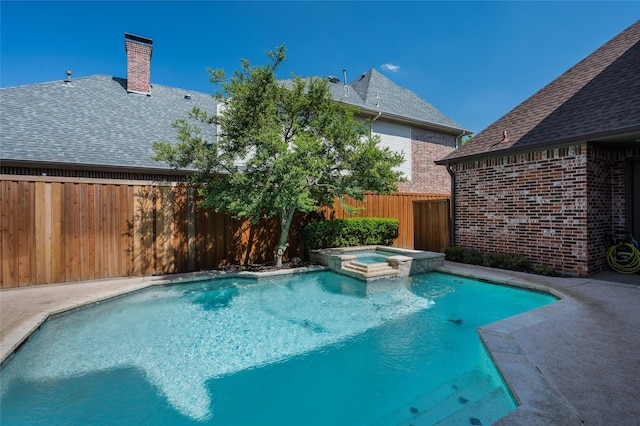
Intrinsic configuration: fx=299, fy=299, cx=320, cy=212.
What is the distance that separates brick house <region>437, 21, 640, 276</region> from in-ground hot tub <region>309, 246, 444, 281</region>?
1.94 metres

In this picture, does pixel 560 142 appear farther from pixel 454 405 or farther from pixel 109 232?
pixel 109 232

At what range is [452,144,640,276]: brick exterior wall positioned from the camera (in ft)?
20.7

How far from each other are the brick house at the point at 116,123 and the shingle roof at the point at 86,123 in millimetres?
14

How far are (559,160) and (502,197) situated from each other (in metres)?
1.49

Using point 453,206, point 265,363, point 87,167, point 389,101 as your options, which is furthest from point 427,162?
point 265,363

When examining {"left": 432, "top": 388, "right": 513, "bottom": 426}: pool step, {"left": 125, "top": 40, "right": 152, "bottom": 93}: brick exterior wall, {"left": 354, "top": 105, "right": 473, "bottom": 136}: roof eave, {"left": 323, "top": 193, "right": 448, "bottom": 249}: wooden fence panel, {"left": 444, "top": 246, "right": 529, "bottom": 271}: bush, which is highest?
{"left": 125, "top": 40, "right": 152, "bottom": 93}: brick exterior wall

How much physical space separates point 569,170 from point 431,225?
167 inches

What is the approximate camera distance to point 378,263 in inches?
295

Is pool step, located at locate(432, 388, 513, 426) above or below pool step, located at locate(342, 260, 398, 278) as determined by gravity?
below

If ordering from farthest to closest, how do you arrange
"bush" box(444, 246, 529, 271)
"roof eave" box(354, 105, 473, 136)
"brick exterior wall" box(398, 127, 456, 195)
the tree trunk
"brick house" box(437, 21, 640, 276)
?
"brick exterior wall" box(398, 127, 456, 195) → "roof eave" box(354, 105, 473, 136) → the tree trunk → "bush" box(444, 246, 529, 271) → "brick house" box(437, 21, 640, 276)

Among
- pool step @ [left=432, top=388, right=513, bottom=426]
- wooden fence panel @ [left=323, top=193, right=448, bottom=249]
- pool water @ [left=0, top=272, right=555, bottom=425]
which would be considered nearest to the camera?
pool step @ [left=432, top=388, right=513, bottom=426]

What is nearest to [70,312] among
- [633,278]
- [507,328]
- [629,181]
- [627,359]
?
[507,328]

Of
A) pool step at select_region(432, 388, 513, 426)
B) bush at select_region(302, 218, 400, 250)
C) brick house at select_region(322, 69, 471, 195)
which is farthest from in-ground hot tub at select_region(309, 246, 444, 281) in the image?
brick house at select_region(322, 69, 471, 195)

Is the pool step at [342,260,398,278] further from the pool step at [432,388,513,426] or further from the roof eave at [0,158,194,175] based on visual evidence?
the roof eave at [0,158,194,175]
